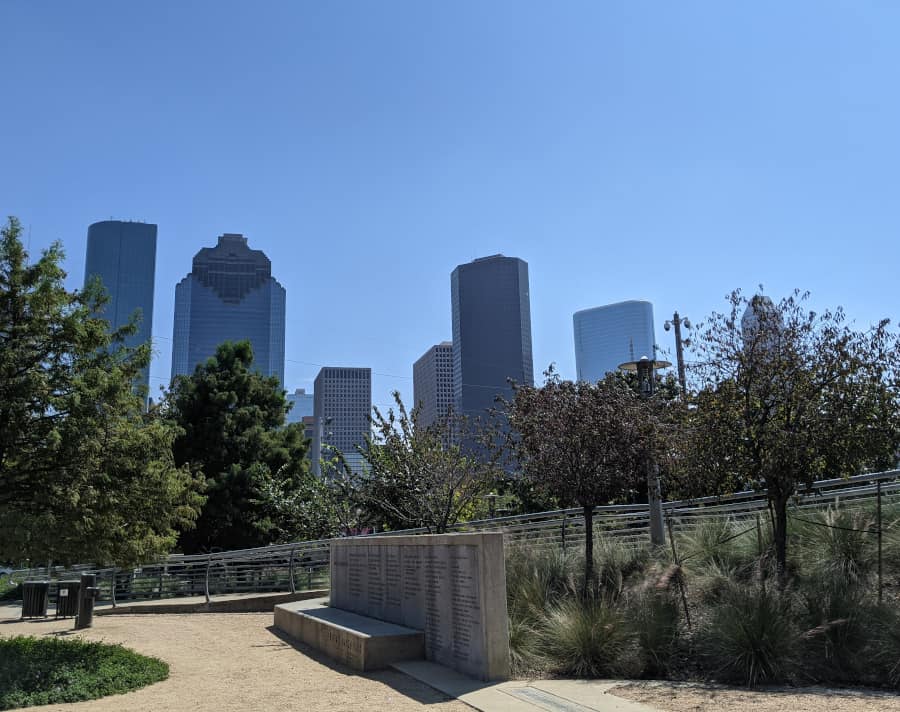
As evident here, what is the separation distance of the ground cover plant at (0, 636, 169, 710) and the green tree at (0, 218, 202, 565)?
1.24m

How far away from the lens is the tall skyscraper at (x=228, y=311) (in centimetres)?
18550

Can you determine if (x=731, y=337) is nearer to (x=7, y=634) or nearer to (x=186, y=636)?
(x=186, y=636)

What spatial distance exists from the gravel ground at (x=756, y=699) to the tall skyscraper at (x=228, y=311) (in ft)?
591

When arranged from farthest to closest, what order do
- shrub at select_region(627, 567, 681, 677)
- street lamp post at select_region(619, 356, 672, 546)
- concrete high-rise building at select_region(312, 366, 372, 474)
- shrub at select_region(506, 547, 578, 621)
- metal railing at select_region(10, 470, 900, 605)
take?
concrete high-rise building at select_region(312, 366, 372, 474), metal railing at select_region(10, 470, 900, 605), street lamp post at select_region(619, 356, 672, 546), shrub at select_region(506, 547, 578, 621), shrub at select_region(627, 567, 681, 677)

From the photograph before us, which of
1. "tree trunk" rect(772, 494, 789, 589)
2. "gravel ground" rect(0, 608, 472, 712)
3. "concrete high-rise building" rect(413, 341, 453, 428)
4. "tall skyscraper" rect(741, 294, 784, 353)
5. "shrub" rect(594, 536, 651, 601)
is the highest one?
"concrete high-rise building" rect(413, 341, 453, 428)

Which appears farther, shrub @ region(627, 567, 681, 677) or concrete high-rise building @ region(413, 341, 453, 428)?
concrete high-rise building @ region(413, 341, 453, 428)

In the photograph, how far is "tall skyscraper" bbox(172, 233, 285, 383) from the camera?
186 m

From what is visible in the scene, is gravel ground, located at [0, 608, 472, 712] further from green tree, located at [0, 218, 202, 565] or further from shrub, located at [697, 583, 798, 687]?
shrub, located at [697, 583, 798, 687]

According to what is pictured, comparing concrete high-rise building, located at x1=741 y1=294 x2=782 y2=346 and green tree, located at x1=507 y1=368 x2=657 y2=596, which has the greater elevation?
concrete high-rise building, located at x1=741 y1=294 x2=782 y2=346

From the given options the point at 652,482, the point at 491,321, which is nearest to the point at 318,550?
the point at 652,482

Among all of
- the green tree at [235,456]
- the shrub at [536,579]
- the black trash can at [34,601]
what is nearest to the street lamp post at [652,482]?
the shrub at [536,579]

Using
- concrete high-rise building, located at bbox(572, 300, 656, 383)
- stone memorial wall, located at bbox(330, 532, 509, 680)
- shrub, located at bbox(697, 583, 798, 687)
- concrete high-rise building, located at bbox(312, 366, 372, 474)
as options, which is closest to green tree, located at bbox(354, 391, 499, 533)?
stone memorial wall, located at bbox(330, 532, 509, 680)

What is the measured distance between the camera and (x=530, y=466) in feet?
40.6

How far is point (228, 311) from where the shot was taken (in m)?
190
